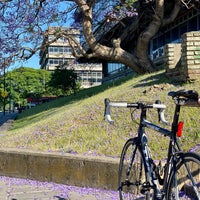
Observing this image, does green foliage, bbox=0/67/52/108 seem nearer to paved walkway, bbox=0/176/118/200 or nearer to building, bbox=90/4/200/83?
building, bbox=90/4/200/83

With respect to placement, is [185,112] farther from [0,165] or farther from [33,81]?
[33,81]

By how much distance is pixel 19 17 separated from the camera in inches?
575

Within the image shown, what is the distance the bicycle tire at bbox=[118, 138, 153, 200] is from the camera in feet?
14.3

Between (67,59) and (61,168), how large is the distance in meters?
29.7

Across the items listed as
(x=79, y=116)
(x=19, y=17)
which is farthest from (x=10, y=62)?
(x=79, y=116)

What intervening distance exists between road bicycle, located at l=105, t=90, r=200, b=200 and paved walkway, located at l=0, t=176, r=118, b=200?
36.5 inches

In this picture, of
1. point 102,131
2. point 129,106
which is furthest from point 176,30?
point 129,106

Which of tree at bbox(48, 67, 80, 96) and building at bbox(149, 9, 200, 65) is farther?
tree at bbox(48, 67, 80, 96)

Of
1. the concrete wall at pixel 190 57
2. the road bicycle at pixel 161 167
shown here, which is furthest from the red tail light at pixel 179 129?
the concrete wall at pixel 190 57

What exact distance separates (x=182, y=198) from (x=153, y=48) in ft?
87.1

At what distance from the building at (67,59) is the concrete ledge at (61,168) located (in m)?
8.98

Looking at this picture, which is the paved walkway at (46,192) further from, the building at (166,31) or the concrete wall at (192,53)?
the building at (166,31)

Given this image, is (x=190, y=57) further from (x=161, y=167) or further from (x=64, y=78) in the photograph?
(x=64, y=78)

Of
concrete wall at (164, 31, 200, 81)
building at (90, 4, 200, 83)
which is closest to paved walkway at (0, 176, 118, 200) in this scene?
concrete wall at (164, 31, 200, 81)
